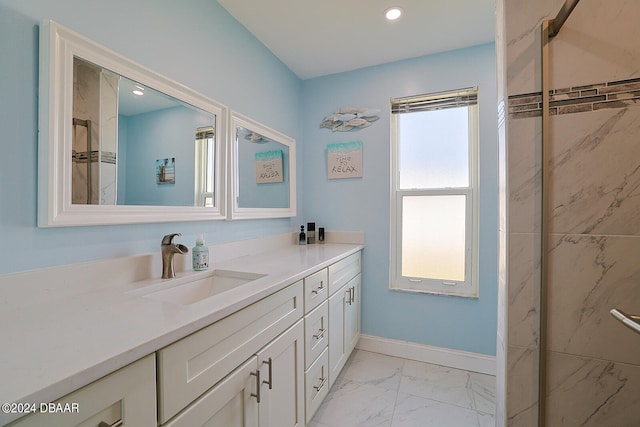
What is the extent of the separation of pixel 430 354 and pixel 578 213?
1720mm

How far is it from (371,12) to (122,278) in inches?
80.8

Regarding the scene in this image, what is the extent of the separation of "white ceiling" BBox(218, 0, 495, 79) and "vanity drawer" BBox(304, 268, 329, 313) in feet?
5.48

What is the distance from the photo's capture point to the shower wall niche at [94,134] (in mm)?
955

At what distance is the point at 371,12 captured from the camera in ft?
5.56

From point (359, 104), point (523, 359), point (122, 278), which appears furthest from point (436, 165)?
point (122, 278)

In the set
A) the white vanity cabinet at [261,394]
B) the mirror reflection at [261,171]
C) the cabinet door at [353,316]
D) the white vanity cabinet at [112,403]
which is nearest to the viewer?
the white vanity cabinet at [112,403]

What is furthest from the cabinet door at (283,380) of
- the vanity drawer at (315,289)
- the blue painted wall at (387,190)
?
the blue painted wall at (387,190)

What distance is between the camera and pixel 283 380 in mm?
1151

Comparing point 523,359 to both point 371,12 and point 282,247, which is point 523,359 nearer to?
point 282,247

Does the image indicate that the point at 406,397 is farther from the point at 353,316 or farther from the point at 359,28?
the point at 359,28

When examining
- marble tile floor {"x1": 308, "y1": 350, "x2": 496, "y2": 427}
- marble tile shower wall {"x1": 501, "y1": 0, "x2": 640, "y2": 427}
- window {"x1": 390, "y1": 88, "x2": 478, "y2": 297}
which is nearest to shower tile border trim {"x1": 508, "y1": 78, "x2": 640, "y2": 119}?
marble tile shower wall {"x1": 501, "y1": 0, "x2": 640, "y2": 427}

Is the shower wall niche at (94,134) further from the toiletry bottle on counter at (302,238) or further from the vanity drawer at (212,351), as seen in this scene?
the toiletry bottle on counter at (302,238)

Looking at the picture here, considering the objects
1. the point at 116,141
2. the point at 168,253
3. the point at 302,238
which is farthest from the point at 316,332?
the point at 116,141

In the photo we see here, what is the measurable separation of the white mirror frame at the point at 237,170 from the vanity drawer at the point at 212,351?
0.77m
